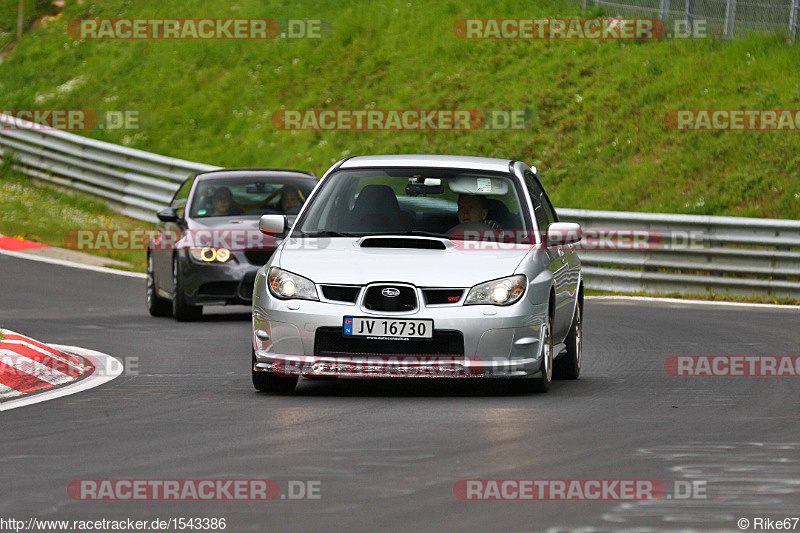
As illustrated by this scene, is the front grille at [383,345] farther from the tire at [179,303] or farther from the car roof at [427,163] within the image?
the tire at [179,303]

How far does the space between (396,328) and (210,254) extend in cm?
680

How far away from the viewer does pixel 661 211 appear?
23062 millimetres

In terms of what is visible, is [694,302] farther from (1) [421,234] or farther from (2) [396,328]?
(2) [396,328]

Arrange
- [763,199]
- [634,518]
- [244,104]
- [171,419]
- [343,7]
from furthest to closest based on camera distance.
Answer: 1. [343,7]
2. [244,104]
3. [763,199]
4. [171,419]
5. [634,518]

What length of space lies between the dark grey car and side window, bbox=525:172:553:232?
4884mm

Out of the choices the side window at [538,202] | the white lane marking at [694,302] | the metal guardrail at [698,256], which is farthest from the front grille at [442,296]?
the metal guardrail at [698,256]

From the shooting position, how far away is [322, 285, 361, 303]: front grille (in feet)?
31.8

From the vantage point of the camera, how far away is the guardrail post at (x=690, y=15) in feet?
93.3

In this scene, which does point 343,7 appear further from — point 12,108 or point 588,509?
point 588,509

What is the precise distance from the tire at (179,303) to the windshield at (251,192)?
32.3 inches

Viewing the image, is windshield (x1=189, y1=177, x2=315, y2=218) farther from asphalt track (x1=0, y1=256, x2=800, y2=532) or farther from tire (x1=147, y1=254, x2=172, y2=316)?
asphalt track (x1=0, y1=256, x2=800, y2=532)

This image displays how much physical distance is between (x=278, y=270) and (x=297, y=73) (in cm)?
2378

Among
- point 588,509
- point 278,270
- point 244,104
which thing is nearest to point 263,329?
point 278,270

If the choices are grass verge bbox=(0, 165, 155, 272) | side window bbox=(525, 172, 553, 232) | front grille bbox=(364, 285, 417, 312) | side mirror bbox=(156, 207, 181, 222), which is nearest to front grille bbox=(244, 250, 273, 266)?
side mirror bbox=(156, 207, 181, 222)
